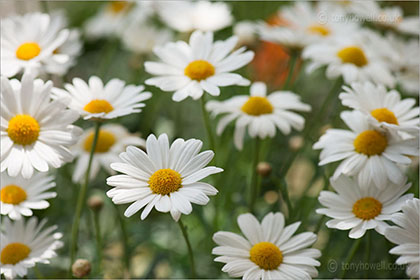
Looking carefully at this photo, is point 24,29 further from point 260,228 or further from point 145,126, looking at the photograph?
point 260,228

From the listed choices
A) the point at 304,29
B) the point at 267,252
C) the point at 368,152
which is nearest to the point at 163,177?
the point at 267,252

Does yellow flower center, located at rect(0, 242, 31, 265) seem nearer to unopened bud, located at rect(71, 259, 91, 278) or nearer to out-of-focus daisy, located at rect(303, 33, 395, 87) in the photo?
unopened bud, located at rect(71, 259, 91, 278)

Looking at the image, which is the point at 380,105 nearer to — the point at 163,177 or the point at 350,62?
the point at 350,62

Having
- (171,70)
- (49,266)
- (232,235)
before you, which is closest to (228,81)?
(171,70)

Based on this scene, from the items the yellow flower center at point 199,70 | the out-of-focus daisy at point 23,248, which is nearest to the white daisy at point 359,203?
the yellow flower center at point 199,70

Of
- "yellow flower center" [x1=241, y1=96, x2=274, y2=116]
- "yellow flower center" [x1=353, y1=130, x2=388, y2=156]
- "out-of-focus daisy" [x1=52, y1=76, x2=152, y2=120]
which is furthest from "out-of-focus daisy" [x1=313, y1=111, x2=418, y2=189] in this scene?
"out-of-focus daisy" [x1=52, y1=76, x2=152, y2=120]
